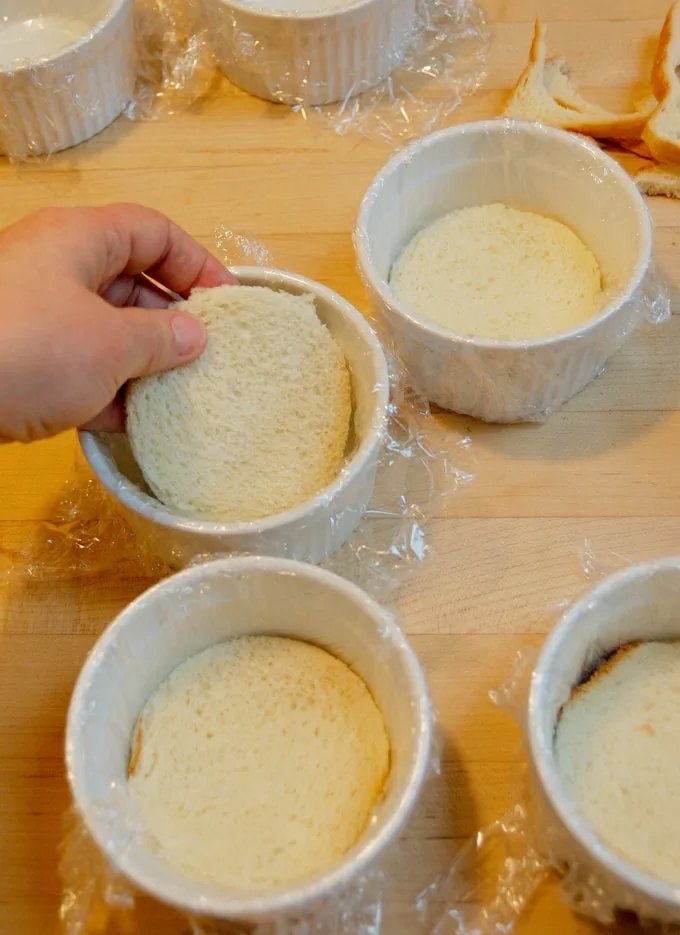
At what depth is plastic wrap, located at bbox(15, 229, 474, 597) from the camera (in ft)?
2.52

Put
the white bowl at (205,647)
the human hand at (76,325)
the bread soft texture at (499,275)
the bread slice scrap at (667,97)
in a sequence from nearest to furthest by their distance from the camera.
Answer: the white bowl at (205,647), the human hand at (76,325), the bread soft texture at (499,275), the bread slice scrap at (667,97)

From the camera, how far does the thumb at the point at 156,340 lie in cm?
73

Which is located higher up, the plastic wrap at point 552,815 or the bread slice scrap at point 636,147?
the bread slice scrap at point 636,147

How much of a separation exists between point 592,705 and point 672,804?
9 centimetres

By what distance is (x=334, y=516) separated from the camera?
80cm

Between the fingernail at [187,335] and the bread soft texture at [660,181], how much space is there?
0.59 metres

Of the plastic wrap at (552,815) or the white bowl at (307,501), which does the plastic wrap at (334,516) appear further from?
the plastic wrap at (552,815)

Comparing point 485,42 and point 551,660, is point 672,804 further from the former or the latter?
point 485,42

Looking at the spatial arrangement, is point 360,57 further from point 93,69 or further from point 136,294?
point 136,294

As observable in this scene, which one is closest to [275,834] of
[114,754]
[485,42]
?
[114,754]

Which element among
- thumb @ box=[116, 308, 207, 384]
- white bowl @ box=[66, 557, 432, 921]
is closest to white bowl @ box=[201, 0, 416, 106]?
thumb @ box=[116, 308, 207, 384]

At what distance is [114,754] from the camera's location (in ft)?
2.23

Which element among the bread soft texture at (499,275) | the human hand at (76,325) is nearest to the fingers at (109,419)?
the human hand at (76,325)

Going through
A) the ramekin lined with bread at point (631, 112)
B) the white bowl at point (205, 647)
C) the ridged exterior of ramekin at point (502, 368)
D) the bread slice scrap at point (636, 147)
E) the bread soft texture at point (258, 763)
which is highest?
the ramekin lined with bread at point (631, 112)
